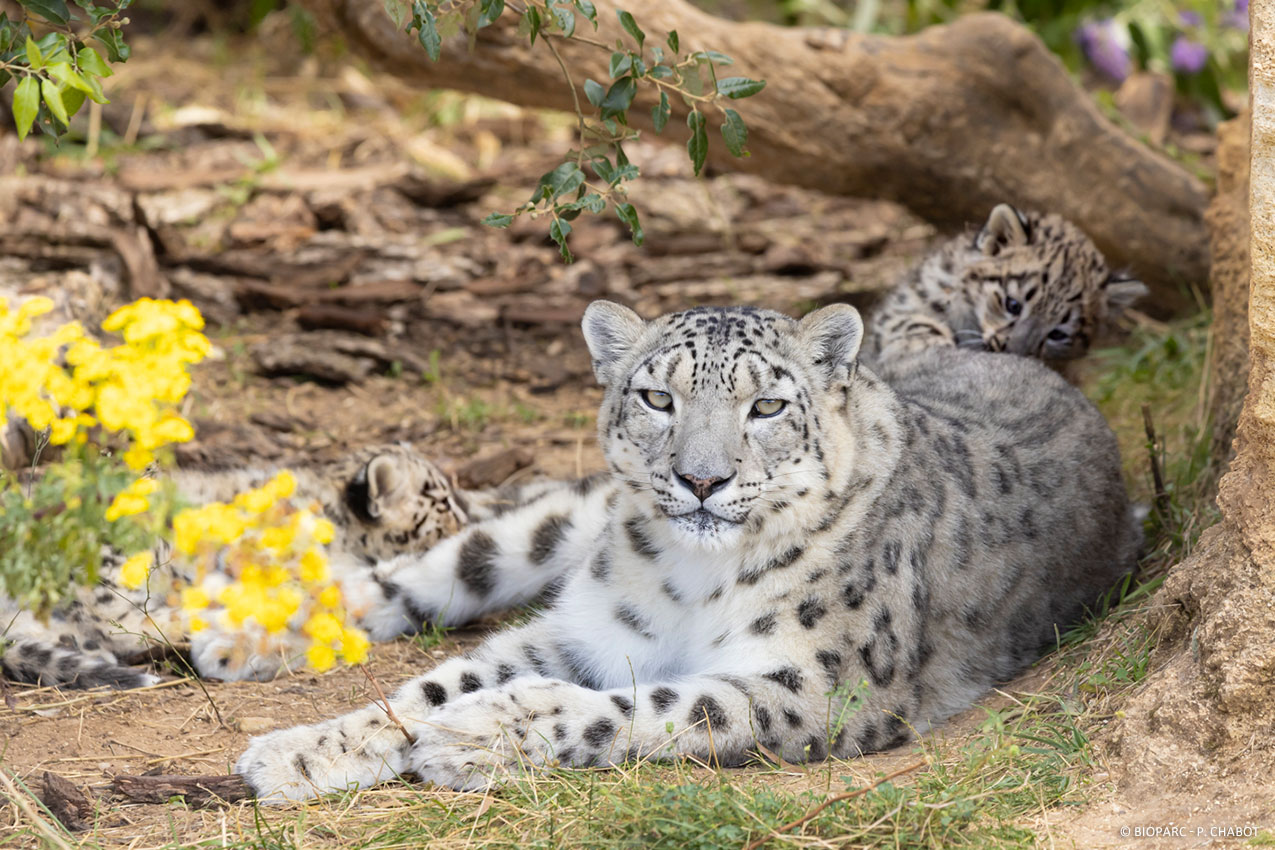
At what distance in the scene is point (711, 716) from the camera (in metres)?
4.62

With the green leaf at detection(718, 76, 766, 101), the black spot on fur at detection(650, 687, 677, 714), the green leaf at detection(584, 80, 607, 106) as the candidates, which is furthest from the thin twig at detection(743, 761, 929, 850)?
the green leaf at detection(584, 80, 607, 106)

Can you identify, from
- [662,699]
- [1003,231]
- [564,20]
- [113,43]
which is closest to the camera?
[113,43]

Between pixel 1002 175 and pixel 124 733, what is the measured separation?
22.5 feet

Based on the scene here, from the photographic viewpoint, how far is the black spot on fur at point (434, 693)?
512 cm

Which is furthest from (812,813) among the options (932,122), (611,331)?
(932,122)

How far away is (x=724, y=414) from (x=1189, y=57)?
10260 mm

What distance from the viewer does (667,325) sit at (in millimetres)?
5328

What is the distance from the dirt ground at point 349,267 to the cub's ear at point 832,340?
4.97 ft

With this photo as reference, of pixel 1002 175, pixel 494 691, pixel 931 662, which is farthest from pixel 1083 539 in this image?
pixel 1002 175

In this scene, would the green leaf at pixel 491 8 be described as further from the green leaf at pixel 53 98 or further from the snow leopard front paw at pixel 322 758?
the snow leopard front paw at pixel 322 758

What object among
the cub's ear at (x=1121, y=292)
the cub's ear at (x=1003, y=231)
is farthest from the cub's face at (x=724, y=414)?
the cub's ear at (x=1121, y=292)

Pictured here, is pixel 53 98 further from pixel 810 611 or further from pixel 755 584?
pixel 810 611

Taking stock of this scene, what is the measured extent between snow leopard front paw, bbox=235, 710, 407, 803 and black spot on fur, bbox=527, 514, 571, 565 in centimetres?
189

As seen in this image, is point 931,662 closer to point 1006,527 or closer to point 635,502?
point 1006,527
